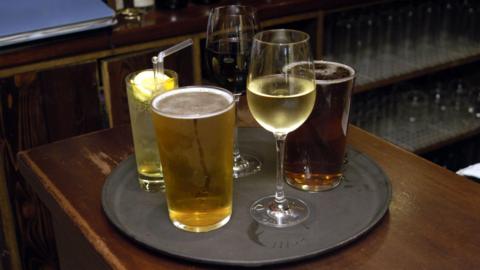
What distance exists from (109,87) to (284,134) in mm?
1021

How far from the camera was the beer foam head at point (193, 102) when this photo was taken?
31.3 inches

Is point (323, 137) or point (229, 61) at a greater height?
point (229, 61)

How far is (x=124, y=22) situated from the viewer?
1.81 m

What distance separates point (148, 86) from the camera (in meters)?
0.93

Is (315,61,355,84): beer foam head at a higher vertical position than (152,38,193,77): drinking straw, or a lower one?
lower

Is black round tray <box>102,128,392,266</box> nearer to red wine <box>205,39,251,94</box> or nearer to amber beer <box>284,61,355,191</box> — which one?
amber beer <box>284,61,355,191</box>

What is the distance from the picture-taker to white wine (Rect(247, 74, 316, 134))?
0.82m

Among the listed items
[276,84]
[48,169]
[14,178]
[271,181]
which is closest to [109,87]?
[14,178]

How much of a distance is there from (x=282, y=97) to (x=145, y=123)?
245 millimetres

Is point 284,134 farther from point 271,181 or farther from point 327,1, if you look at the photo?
point 327,1

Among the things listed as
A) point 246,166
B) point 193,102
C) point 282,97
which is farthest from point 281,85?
point 246,166

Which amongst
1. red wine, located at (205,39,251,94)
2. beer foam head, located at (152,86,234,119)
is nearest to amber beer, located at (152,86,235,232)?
beer foam head, located at (152,86,234,119)

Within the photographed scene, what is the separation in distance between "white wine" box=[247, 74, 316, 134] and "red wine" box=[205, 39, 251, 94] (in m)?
0.14

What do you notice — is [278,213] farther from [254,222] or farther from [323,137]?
[323,137]
